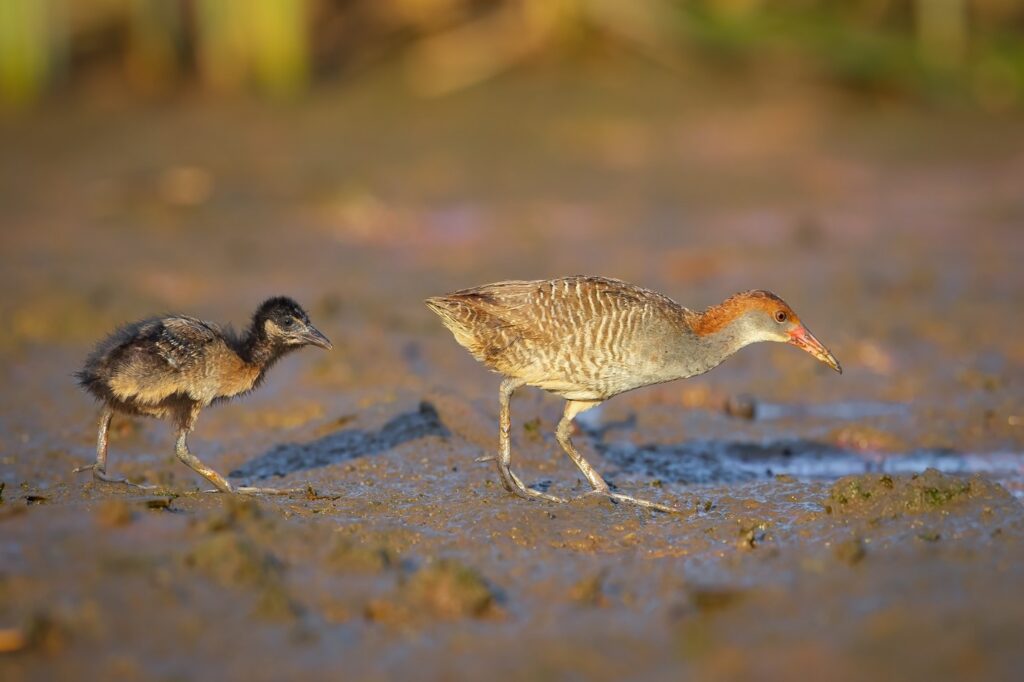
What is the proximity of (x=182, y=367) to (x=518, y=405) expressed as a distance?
2.43 m

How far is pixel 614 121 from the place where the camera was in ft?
52.3

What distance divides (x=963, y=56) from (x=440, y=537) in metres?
12.5

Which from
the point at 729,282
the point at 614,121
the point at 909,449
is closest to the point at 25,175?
the point at 614,121

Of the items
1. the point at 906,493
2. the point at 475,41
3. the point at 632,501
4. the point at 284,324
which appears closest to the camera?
the point at 906,493

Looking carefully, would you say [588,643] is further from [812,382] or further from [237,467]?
[812,382]

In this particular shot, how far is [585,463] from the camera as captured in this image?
6898 mm

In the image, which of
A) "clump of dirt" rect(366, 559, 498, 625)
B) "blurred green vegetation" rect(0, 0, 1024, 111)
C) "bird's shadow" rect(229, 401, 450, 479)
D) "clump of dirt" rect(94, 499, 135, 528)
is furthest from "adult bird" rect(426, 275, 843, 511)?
"blurred green vegetation" rect(0, 0, 1024, 111)

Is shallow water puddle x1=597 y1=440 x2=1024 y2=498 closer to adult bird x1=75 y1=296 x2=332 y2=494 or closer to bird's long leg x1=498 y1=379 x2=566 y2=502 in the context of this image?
bird's long leg x1=498 y1=379 x2=566 y2=502

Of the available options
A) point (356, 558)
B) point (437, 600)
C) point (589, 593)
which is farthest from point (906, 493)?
point (356, 558)

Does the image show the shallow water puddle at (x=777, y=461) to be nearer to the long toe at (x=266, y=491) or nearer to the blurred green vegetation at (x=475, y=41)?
the long toe at (x=266, y=491)

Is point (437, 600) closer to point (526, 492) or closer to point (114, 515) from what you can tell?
point (114, 515)

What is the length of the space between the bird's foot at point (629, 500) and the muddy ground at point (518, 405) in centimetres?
16

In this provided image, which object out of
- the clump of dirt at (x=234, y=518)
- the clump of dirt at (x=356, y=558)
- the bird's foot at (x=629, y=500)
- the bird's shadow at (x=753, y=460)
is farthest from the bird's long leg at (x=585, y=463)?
the clump of dirt at (x=234, y=518)

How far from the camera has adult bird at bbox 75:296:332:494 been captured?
6.60 m
